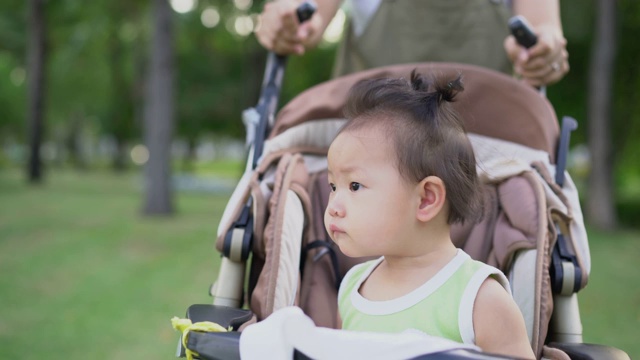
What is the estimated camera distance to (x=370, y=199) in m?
1.52

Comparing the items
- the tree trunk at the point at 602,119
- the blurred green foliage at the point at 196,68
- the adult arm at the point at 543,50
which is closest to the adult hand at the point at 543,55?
the adult arm at the point at 543,50

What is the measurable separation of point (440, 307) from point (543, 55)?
44.2 inches

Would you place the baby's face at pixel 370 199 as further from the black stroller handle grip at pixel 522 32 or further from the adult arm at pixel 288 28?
the adult arm at pixel 288 28

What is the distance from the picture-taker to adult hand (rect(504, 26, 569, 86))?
7.36ft

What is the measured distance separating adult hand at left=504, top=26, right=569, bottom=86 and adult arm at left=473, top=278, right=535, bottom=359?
1056 millimetres

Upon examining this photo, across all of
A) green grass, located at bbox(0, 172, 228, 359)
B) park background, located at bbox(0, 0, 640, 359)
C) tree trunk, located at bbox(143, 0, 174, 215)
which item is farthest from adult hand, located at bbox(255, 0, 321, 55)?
tree trunk, located at bbox(143, 0, 174, 215)

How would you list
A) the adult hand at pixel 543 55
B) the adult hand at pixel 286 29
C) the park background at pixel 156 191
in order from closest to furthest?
the adult hand at pixel 543 55, the adult hand at pixel 286 29, the park background at pixel 156 191

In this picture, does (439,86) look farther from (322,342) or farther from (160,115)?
(160,115)

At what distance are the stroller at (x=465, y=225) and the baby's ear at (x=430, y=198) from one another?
0.45 m

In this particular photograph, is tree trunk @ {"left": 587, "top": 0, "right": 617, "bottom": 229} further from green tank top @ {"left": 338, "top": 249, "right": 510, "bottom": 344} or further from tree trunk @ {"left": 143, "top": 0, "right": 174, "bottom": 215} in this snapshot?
green tank top @ {"left": 338, "top": 249, "right": 510, "bottom": 344}

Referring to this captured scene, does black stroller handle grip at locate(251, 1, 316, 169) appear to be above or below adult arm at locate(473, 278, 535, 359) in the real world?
above

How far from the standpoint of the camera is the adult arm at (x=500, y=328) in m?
1.46

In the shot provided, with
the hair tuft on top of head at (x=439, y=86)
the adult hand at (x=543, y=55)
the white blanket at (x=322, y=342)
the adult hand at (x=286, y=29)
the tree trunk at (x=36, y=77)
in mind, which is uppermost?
the tree trunk at (x=36, y=77)

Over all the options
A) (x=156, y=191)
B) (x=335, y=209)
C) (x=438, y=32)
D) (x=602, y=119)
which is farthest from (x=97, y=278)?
(x=602, y=119)
